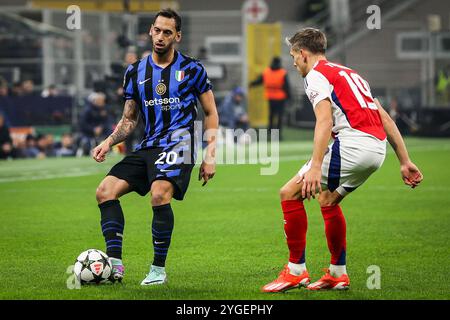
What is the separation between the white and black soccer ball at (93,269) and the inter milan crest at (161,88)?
136 centimetres

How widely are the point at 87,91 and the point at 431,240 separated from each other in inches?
805

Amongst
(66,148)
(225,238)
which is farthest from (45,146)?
(225,238)

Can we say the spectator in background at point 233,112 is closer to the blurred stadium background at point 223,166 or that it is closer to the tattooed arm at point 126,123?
the blurred stadium background at point 223,166

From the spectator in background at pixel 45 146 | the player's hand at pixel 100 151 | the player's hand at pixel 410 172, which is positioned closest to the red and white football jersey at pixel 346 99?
the player's hand at pixel 410 172

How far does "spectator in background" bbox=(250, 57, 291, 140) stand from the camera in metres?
31.0

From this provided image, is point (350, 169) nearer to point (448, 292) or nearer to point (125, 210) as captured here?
point (448, 292)

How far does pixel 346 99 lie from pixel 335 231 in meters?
1.02

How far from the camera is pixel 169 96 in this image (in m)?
8.52

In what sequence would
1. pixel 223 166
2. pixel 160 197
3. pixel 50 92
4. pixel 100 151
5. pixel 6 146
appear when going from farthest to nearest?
1. pixel 50 92
2. pixel 6 146
3. pixel 223 166
4. pixel 100 151
5. pixel 160 197

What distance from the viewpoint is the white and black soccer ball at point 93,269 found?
8.41m

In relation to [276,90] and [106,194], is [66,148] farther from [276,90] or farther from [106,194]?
[106,194]

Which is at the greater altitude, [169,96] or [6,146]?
[169,96]

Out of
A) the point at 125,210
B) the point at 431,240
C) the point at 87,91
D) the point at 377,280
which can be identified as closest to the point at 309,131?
the point at 87,91

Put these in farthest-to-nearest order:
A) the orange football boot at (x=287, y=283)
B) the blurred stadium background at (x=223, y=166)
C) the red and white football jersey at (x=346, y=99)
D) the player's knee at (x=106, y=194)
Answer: the blurred stadium background at (x=223, y=166) → the player's knee at (x=106, y=194) → the orange football boot at (x=287, y=283) → the red and white football jersey at (x=346, y=99)
